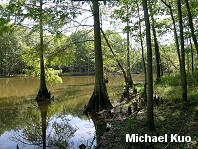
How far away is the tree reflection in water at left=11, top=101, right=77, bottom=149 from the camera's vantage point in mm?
7105

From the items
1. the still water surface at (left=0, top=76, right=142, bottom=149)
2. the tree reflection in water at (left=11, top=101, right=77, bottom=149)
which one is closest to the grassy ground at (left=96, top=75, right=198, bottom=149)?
the still water surface at (left=0, top=76, right=142, bottom=149)

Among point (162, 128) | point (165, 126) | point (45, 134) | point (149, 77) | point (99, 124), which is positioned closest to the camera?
point (149, 77)

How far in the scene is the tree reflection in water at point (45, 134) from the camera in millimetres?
7105

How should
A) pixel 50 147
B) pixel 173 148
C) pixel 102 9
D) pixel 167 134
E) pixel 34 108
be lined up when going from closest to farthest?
pixel 173 148, pixel 167 134, pixel 50 147, pixel 34 108, pixel 102 9

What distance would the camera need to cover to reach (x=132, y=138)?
589cm

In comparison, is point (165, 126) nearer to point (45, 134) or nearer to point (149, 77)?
point (149, 77)

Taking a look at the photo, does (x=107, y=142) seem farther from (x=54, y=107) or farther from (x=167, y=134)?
(x=54, y=107)

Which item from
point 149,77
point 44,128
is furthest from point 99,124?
point 149,77

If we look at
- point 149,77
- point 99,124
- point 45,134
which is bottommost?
point 45,134

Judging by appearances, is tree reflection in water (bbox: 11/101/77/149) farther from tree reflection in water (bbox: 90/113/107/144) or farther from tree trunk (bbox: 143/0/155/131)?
tree trunk (bbox: 143/0/155/131)

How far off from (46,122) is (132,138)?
5.27 metres

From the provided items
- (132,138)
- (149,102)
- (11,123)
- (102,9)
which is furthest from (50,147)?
(102,9)

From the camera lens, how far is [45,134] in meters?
8.12

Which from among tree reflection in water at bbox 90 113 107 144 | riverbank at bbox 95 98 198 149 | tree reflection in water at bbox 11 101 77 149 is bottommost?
tree reflection in water at bbox 11 101 77 149
